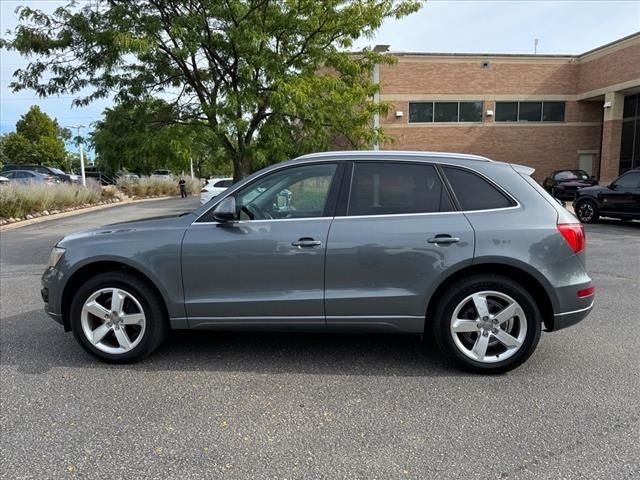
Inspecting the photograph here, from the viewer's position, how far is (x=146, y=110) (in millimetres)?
9398

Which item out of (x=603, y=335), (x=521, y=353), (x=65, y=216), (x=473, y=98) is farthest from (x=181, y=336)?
(x=473, y=98)

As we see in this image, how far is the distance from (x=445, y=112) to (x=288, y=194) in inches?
991

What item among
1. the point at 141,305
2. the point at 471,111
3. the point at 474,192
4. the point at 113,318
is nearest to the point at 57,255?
the point at 113,318

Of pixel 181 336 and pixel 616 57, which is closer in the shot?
pixel 181 336

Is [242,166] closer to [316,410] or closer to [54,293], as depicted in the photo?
[54,293]

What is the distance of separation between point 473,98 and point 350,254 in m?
26.2

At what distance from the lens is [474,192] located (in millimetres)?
3863

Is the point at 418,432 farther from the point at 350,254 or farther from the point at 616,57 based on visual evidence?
A: the point at 616,57

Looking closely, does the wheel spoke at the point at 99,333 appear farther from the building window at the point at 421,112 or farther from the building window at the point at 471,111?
the building window at the point at 471,111

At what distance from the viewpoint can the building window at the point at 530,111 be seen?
27.6 metres

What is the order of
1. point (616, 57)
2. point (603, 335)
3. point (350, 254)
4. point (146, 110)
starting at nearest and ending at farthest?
Result: point (350, 254) < point (603, 335) < point (146, 110) < point (616, 57)

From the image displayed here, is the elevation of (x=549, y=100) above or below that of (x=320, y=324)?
above

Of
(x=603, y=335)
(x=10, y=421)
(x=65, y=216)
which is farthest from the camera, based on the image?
(x=65, y=216)

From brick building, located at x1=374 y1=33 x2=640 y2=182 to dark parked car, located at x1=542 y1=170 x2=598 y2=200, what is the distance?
4.28 metres
